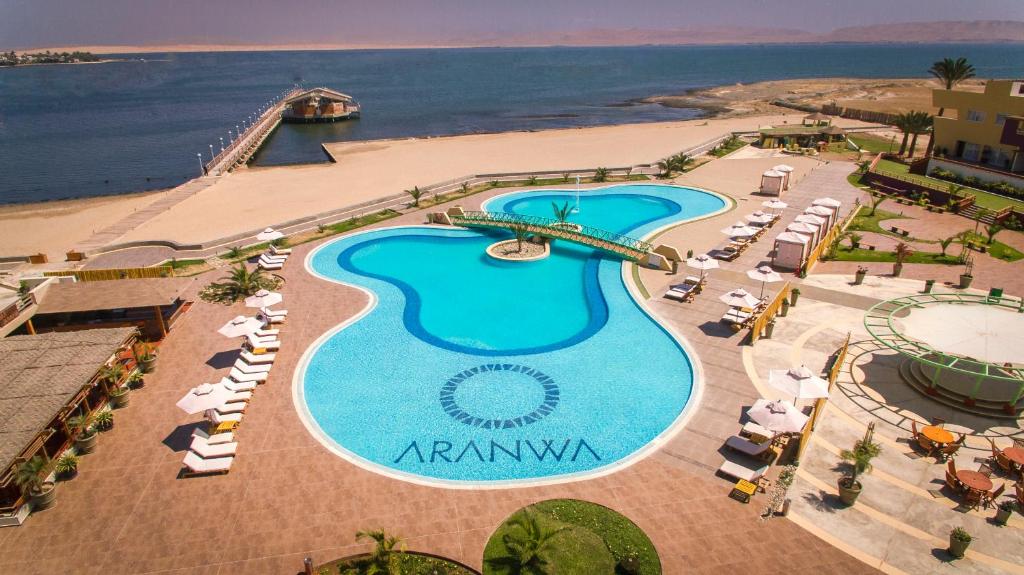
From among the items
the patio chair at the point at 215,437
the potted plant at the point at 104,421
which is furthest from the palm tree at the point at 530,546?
the potted plant at the point at 104,421

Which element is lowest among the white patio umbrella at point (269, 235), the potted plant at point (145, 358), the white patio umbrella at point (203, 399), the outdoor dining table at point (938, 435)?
the outdoor dining table at point (938, 435)

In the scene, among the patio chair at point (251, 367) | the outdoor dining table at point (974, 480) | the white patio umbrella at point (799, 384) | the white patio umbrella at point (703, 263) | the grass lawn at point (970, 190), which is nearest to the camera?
the outdoor dining table at point (974, 480)

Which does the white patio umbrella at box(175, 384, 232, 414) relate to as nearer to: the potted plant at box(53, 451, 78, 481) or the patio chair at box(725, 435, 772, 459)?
the potted plant at box(53, 451, 78, 481)

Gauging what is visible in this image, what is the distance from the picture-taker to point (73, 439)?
17406 millimetres

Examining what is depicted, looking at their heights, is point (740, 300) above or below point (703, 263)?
below

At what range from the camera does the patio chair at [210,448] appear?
16.9 m

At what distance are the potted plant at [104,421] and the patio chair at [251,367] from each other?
4052mm

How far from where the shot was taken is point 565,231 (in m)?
34.1

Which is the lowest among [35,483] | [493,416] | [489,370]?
[493,416]

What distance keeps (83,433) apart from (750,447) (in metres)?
19.8

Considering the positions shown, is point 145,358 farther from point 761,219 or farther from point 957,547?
point 761,219

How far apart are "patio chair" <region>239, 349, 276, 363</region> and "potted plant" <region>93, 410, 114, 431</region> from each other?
4.47 m

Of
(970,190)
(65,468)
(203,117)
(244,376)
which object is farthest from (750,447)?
(203,117)

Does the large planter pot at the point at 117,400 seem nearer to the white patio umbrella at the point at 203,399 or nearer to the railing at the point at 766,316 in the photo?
the white patio umbrella at the point at 203,399
